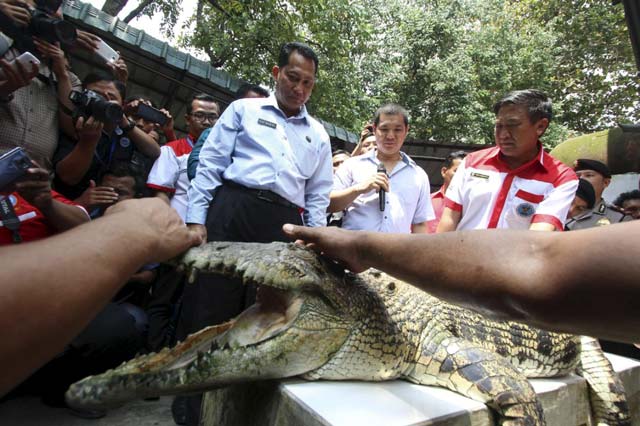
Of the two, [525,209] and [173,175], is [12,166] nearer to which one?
Result: [173,175]

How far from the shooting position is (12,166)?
182 centimetres

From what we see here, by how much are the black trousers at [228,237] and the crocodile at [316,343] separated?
80 centimetres

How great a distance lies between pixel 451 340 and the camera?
1.81m

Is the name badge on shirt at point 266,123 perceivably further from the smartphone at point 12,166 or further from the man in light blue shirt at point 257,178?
the smartphone at point 12,166

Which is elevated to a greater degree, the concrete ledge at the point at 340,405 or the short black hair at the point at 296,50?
the short black hair at the point at 296,50

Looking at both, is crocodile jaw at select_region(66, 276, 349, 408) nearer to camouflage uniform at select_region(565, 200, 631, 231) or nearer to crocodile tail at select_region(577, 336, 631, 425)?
→ crocodile tail at select_region(577, 336, 631, 425)

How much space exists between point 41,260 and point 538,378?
→ 2307 millimetres

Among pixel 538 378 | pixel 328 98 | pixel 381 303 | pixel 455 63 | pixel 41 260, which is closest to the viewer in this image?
pixel 41 260

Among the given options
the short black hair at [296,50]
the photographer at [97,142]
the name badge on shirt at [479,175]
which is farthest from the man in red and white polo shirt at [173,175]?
the name badge on shirt at [479,175]

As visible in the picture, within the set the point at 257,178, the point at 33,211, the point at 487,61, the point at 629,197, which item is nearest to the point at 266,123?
the point at 257,178

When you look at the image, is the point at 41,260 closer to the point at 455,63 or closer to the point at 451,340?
the point at 451,340

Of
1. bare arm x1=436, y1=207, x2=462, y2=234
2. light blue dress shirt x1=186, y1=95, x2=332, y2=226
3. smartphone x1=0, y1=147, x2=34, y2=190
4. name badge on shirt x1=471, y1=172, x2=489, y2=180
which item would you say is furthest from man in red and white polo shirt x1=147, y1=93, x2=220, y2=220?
name badge on shirt x1=471, y1=172, x2=489, y2=180

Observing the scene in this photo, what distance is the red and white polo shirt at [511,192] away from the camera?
2.91 meters

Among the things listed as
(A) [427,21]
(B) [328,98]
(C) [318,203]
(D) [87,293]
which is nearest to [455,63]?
(A) [427,21]
